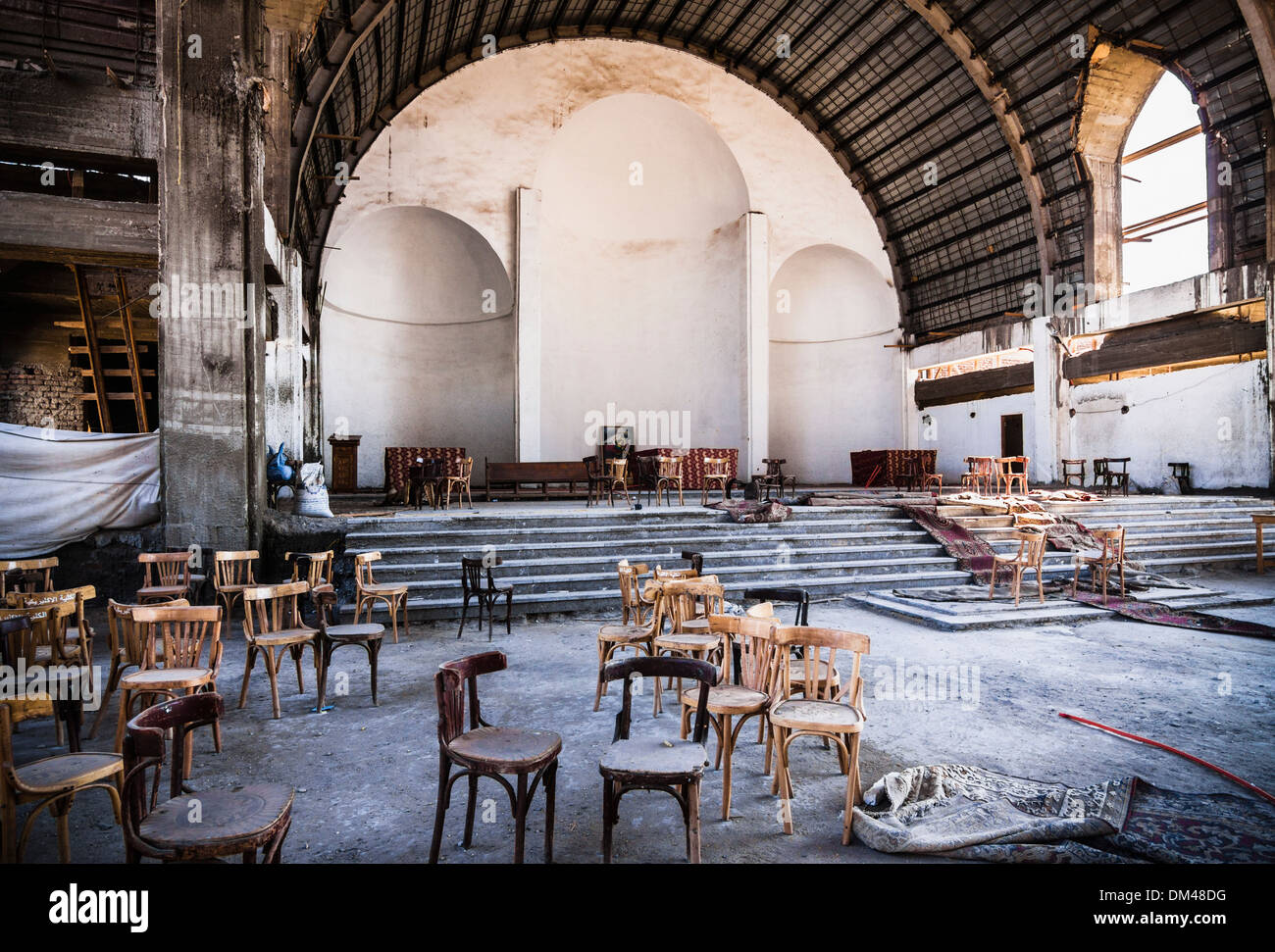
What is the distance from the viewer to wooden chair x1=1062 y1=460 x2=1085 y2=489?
15.8 metres

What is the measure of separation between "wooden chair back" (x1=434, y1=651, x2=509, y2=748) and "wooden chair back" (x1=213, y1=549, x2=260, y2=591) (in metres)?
3.99

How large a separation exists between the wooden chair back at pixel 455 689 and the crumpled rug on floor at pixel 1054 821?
5.02ft

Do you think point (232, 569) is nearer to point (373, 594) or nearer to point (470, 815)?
point (373, 594)

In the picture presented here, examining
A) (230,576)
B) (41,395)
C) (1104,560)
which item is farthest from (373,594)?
(41,395)

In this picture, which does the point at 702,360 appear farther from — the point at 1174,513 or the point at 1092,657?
the point at 1092,657

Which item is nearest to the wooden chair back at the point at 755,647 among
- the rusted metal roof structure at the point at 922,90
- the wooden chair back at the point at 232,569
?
the wooden chair back at the point at 232,569

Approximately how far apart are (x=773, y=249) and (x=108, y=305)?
1396 centimetres

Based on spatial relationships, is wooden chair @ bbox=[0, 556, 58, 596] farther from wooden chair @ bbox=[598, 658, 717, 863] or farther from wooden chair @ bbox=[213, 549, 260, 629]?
wooden chair @ bbox=[598, 658, 717, 863]

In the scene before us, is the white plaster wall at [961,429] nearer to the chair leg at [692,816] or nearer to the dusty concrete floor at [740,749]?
the dusty concrete floor at [740,749]

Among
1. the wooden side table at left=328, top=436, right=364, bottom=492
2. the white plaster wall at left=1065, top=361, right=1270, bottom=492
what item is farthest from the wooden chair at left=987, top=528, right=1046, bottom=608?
the wooden side table at left=328, top=436, right=364, bottom=492

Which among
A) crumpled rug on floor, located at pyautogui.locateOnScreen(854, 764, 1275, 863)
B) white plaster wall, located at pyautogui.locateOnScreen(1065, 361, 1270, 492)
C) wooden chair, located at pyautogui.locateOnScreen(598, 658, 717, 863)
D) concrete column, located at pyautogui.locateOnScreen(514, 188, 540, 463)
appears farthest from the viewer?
concrete column, located at pyautogui.locateOnScreen(514, 188, 540, 463)

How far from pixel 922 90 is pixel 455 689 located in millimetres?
18629

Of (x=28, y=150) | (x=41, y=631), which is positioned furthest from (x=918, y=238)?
(x=41, y=631)

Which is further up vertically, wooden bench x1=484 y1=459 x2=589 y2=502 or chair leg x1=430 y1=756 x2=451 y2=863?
wooden bench x1=484 y1=459 x2=589 y2=502
